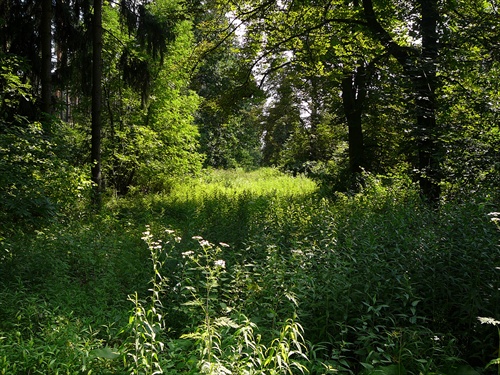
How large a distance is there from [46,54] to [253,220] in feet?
25.0

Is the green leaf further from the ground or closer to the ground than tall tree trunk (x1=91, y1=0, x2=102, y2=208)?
closer to the ground

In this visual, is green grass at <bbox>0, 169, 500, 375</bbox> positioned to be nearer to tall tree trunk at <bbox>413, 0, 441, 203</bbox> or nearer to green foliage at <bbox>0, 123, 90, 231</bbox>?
green foliage at <bbox>0, 123, 90, 231</bbox>

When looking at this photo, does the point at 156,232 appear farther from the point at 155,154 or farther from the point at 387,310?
the point at 155,154

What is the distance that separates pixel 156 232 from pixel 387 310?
525 centimetres

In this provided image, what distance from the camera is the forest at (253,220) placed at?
322 cm

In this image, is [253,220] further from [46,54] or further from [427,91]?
[46,54]

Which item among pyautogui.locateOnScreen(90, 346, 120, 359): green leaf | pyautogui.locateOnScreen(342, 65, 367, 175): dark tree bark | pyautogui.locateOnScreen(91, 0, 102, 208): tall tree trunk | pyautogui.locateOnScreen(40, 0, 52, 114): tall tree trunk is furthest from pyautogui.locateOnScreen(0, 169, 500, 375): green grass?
pyautogui.locateOnScreen(342, 65, 367, 175): dark tree bark

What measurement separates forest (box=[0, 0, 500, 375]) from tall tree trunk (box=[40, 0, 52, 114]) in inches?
2.2

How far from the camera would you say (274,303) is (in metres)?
3.92

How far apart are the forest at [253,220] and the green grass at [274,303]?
3 cm

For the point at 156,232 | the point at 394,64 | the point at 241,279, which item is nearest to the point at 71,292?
the point at 241,279

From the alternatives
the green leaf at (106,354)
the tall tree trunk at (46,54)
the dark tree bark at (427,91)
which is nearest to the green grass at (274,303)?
the green leaf at (106,354)

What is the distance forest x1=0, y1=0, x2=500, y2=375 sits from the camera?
322 centimetres

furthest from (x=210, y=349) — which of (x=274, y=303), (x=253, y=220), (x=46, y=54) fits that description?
(x=46, y=54)
